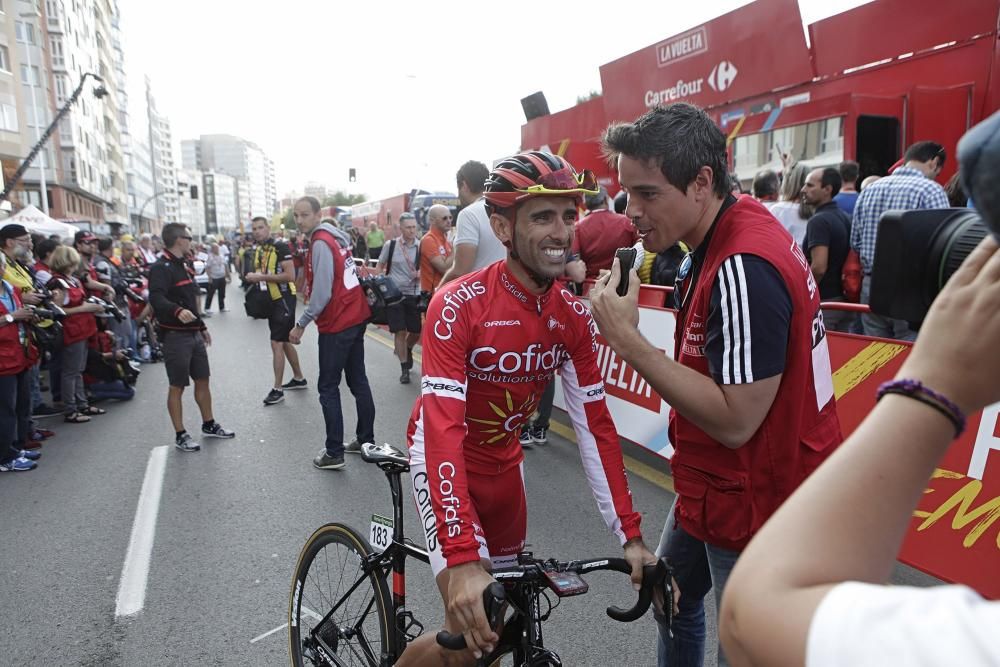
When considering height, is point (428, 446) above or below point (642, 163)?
below

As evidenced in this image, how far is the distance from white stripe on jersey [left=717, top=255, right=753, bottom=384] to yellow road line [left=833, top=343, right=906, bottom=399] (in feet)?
8.48

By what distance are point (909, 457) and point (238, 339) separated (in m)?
13.8

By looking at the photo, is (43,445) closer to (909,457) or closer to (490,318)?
(490,318)

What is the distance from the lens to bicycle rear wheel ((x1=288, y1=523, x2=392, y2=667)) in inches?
94.9

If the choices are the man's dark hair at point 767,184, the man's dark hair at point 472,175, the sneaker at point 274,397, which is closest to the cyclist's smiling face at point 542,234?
the man's dark hair at point 472,175

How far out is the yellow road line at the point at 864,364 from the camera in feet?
12.5

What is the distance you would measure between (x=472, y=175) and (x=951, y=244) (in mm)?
5320

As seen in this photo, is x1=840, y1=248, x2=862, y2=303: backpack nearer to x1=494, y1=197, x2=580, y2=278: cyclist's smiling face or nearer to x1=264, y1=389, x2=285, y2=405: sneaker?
x1=494, y1=197, x2=580, y2=278: cyclist's smiling face

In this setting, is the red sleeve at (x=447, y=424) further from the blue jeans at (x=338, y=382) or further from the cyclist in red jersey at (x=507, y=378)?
the blue jeans at (x=338, y=382)

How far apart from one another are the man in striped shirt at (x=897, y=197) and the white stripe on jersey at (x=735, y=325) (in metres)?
3.82

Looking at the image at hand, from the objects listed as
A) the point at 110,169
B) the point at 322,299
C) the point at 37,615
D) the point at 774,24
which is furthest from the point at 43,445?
the point at 110,169

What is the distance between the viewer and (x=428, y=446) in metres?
1.98

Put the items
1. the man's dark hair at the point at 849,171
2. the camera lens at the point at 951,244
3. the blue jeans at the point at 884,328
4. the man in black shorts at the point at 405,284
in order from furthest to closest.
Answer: the man in black shorts at the point at 405,284 < the man's dark hair at the point at 849,171 < the blue jeans at the point at 884,328 < the camera lens at the point at 951,244

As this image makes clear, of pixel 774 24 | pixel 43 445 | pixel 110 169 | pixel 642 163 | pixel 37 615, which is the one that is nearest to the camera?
pixel 642 163
